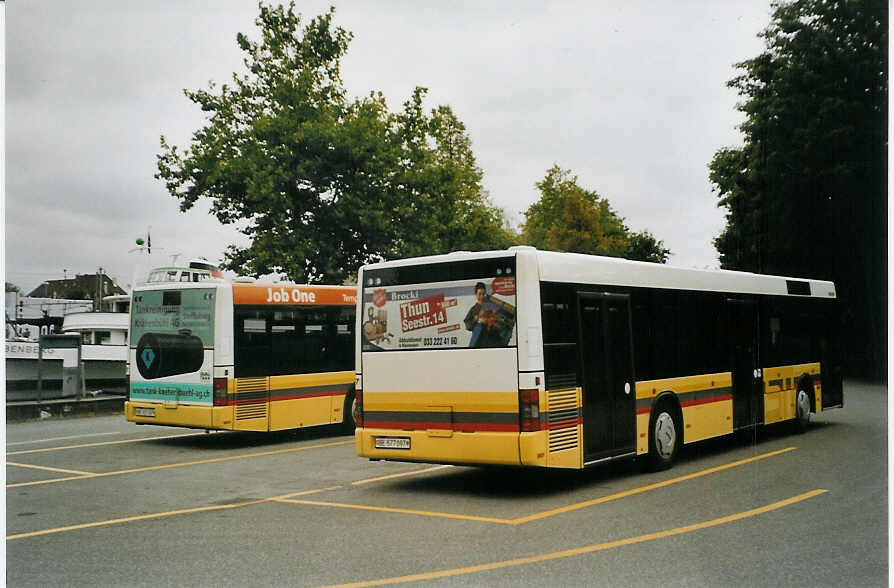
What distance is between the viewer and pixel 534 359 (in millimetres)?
9828

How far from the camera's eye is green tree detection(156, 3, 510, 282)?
1455 centimetres

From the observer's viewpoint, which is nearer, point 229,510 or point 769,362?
point 229,510

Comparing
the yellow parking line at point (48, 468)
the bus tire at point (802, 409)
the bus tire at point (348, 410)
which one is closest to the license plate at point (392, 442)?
the yellow parking line at point (48, 468)

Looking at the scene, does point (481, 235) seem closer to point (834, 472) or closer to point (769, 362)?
point (769, 362)

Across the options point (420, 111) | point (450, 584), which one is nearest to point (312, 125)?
point (420, 111)

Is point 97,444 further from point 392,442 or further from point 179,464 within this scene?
point 392,442

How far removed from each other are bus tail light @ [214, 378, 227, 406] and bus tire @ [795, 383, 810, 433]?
9343mm

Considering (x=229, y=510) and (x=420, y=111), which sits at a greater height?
(x=420, y=111)

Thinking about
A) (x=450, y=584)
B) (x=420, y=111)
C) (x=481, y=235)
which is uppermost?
(x=420, y=111)

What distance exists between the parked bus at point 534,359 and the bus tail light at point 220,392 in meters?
4.63

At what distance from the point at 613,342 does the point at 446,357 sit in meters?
2.08

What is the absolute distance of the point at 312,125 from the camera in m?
17.5

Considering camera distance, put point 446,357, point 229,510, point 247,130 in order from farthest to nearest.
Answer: point 247,130
point 446,357
point 229,510

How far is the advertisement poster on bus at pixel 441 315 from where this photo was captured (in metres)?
10.0
